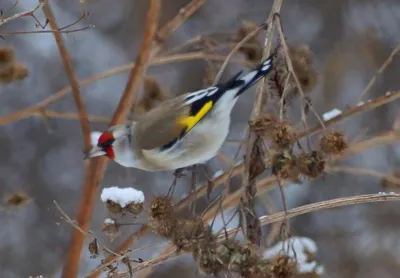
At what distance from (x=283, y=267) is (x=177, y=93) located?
174cm

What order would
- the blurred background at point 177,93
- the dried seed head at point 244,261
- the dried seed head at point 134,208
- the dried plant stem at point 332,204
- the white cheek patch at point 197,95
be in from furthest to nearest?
the blurred background at point 177,93 → the white cheek patch at point 197,95 → the dried seed head at point 134,208 → the dried plant stem at point 332,204 → the dried seed head at point 244,261

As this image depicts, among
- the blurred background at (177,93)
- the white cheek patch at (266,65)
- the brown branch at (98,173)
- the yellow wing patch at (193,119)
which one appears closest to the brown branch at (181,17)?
the brown branch at (98,173)

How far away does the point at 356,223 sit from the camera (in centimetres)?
254

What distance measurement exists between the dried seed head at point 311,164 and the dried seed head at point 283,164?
0.4 inches

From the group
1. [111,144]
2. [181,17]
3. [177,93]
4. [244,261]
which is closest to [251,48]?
[181,17]

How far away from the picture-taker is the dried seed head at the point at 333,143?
2.46 feet

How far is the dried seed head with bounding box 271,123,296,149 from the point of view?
68 cm

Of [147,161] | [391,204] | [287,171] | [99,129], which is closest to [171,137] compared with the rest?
[147,161]

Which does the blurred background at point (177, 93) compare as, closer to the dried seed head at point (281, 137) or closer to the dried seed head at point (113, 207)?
the dried seed head at point (113, 207)

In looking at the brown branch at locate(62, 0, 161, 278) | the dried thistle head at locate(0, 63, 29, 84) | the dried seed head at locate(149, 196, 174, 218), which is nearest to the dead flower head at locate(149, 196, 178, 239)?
the dried seed head at locate(149, 196, 174, 218)

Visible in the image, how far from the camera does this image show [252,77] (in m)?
0.80

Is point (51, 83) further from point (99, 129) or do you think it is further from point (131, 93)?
point (131, 93)

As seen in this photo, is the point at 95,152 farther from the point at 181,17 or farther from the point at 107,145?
the point at 181,17

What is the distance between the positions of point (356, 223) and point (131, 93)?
179 centimetres
